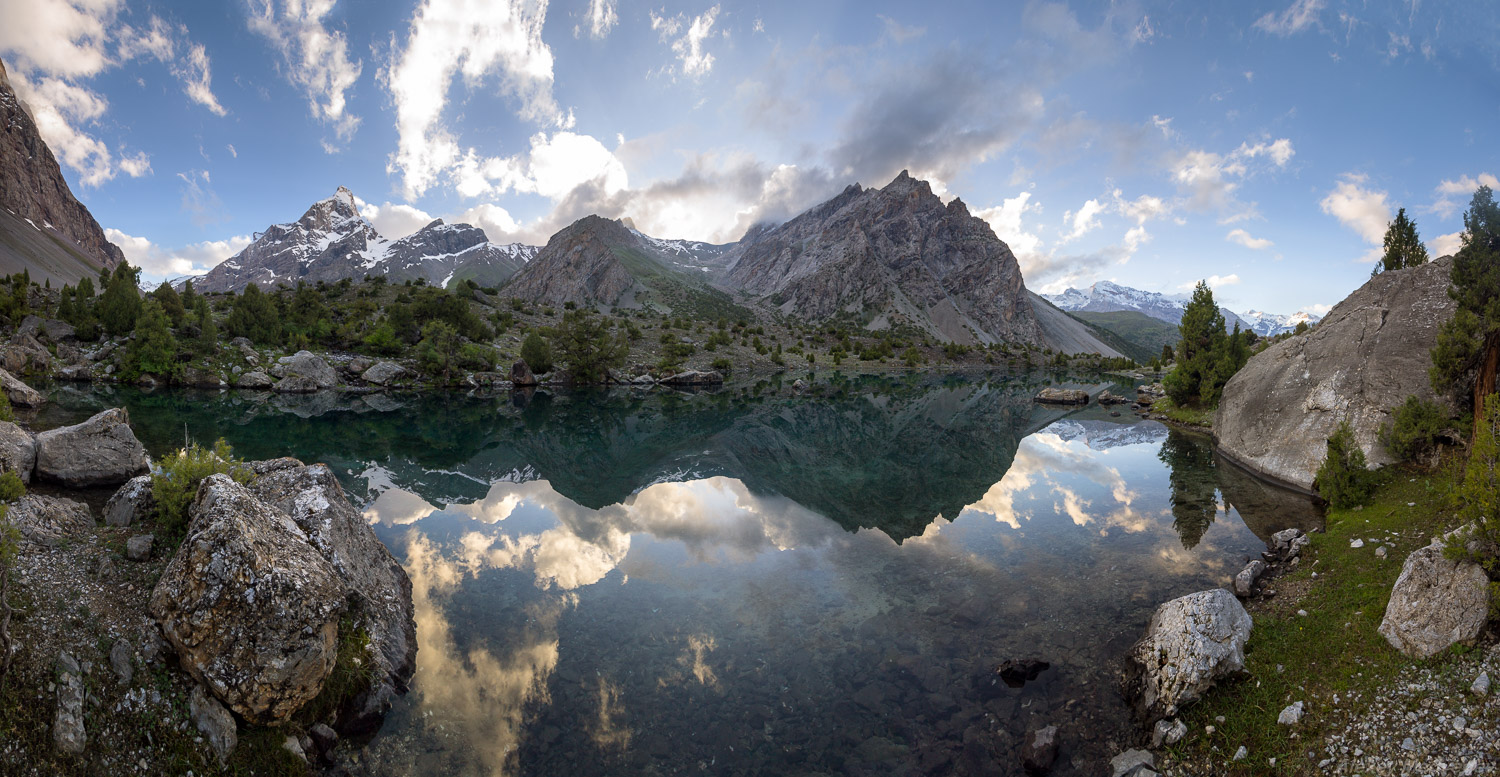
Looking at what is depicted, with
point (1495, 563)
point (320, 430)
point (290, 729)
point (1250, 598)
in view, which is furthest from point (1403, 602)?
point (320, 430)

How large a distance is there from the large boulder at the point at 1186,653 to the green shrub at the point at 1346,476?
461 inches

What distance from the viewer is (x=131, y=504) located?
33.3ft

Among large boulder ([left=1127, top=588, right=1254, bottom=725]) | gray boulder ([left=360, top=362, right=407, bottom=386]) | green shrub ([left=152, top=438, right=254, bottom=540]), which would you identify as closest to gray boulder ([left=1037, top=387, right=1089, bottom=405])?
large boulder ([left=1127, top=588, right=1254, bottom=725])

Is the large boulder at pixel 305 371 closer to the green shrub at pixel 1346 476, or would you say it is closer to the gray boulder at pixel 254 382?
the gray boulder at pixel 254 382

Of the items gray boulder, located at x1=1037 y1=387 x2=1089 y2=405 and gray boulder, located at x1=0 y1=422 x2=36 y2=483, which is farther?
gray boulder, located at x1=1037 y1=387 x2=1089 y2=405

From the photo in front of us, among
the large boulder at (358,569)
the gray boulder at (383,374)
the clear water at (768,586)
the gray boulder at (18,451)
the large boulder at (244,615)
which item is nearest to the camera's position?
the large boulder at (244,615)

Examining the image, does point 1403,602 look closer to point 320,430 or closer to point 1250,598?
point 1250,598

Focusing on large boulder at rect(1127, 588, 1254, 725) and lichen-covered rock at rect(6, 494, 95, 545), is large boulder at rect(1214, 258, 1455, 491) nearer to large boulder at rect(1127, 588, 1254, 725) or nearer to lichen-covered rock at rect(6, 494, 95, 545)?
large boulder at rect(1127, 588, 1254, 725)

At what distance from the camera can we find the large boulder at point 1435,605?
767 cm

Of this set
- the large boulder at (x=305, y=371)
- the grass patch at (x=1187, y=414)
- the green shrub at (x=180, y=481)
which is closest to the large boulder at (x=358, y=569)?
the green shrub at (x=180, y=481)

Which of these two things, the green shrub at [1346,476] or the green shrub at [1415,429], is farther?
the green shrub at [1415,429]

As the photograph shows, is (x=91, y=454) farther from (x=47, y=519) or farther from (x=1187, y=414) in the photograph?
(x=1187, y=414)

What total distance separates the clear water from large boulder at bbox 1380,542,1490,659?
4.01 metres

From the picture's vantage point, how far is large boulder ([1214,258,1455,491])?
19.9 m
